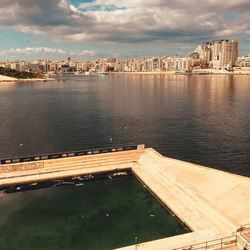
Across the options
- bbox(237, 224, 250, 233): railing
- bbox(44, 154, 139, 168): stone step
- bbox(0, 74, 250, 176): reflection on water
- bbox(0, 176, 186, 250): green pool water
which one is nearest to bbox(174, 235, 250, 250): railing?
bbox(237, 224, 250, 233): railing

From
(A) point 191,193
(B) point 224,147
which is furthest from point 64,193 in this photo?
(B) point 224,147

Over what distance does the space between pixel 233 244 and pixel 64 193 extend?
2079 cm

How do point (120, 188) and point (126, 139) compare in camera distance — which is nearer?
point (120, 188)

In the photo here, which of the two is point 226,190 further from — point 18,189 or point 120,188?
point 18,189

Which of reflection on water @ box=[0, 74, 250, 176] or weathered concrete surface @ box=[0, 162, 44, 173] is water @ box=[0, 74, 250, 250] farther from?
weathered concrete surface @ box=[0, 162, 44, 173]

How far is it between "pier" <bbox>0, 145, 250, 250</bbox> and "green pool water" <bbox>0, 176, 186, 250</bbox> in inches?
77.7

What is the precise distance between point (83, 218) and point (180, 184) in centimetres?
1221

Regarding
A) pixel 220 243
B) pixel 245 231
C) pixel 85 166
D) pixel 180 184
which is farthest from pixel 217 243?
pixel 85 166

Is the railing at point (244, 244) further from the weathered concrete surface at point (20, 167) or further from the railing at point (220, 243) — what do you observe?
the weathered concrete surface at point (20, 167)

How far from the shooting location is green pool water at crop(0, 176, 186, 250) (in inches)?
872

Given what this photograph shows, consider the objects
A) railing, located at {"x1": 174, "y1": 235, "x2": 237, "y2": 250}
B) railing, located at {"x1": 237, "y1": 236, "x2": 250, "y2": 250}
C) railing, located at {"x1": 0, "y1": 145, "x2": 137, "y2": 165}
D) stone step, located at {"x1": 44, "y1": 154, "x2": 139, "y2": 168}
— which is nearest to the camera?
railing, located at {"x1": 237, "y1": 236, "x2": 250, "y2": 250}

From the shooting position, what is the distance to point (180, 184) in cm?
2878

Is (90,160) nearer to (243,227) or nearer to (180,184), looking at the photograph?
(180,184)

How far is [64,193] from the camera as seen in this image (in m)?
31.2
